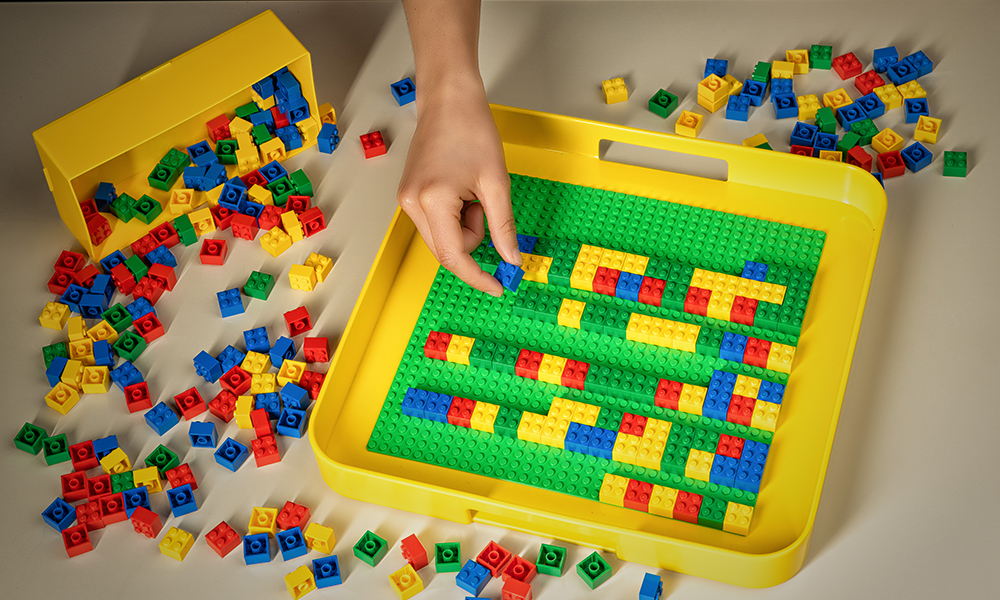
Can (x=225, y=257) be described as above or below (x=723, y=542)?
above

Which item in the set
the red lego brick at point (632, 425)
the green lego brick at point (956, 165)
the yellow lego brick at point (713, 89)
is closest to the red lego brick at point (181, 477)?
the red lego brick at point (632, 425)

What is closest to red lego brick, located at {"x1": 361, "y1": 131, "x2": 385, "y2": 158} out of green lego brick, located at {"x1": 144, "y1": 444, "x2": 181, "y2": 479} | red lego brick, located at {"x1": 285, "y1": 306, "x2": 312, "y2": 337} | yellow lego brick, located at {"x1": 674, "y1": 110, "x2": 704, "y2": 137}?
red lego brick, located at {"x1": 285, "y1": 306, "x2": 312, "y2": 337}

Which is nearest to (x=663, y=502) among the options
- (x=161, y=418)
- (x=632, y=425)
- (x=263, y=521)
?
(x=632, y=425)

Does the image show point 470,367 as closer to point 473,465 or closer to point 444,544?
point 473,465

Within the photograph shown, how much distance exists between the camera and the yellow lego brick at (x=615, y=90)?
215 centimetres

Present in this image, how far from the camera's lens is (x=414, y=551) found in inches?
63.2

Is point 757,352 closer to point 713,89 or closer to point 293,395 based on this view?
point 713,89

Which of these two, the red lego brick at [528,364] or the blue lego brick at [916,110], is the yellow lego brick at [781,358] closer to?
the red lego brick at [528,364]

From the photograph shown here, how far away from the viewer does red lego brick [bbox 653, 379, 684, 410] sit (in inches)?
65.9

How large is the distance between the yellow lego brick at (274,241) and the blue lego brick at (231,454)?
0.41 metres

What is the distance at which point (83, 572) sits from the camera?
65.1 inches

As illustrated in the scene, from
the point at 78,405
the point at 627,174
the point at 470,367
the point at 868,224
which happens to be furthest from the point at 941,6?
the point at 78,405

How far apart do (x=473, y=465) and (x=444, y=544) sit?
133mm

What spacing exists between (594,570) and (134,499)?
A: 76 centimetres
